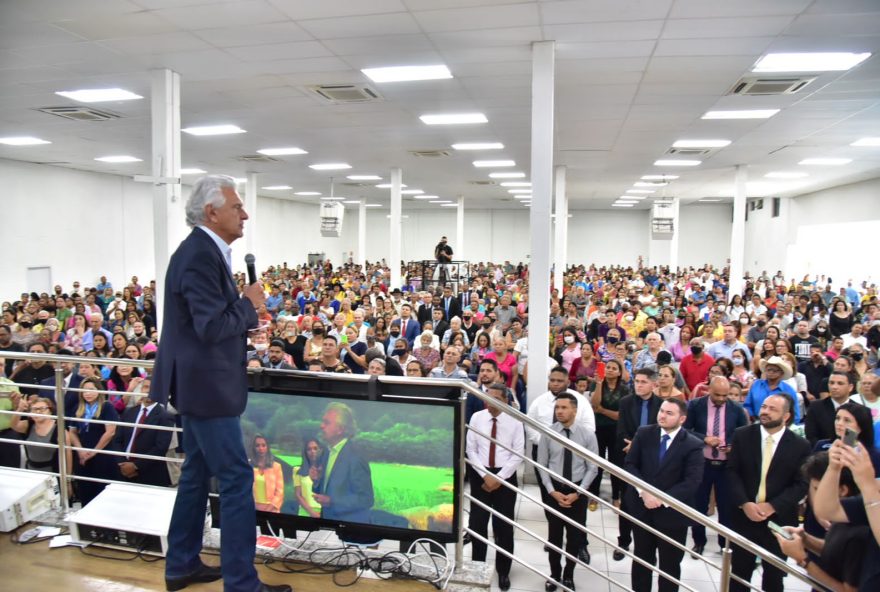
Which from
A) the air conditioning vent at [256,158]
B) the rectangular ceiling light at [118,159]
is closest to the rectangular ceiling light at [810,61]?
the air conditioning vent at [256,158]

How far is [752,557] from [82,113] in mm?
9942

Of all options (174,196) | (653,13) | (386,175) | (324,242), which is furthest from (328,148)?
(324,242)

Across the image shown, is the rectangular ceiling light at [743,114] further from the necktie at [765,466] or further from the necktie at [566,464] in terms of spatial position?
the necktie at [566,464]

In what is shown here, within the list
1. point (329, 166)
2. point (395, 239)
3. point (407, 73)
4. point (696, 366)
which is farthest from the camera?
point (329, 166)

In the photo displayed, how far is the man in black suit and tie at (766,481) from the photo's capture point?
4176mm

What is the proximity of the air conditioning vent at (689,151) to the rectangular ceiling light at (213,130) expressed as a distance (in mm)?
8271

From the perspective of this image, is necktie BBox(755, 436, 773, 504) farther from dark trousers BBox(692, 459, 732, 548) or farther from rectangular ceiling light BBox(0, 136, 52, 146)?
rectangular ceiling light BBox(0, 136, 52, 146)

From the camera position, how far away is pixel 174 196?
686 cm

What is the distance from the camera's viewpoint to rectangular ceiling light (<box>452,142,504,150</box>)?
11.4 metres

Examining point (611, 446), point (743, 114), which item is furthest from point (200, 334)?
point (743, 114)

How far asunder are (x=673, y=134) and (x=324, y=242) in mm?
22165

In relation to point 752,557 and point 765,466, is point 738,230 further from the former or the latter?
Result: point 752,557

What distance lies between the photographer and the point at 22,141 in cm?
1152

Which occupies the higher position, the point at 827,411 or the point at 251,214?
the point at 251,214
